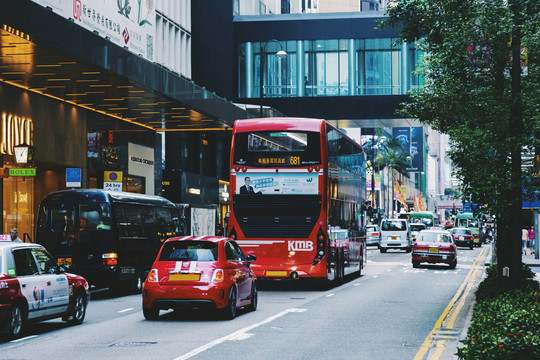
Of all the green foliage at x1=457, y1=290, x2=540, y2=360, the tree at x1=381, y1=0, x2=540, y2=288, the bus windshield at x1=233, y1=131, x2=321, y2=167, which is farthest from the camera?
the bus windshield at x1=233, y1=131, x2=321, y2=167

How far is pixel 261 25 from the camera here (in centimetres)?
5841

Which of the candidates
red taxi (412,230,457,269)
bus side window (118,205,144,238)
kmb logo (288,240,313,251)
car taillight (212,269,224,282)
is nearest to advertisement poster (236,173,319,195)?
kmb logo (288,240,313,251)

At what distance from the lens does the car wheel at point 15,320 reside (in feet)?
43.5

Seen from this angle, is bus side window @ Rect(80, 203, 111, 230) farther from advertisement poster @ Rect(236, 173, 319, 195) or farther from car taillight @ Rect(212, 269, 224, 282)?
car taillight @ Rect(212, 269, 224, 282)

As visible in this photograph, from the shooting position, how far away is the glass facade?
5712 centimetres

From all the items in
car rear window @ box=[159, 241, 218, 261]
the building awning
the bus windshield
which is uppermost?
the building awning

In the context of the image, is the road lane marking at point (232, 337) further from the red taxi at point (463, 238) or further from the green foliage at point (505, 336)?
the red taxi at point (463, 238)

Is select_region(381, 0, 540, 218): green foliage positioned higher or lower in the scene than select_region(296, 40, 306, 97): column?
lower

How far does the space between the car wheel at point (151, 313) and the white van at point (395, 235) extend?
43.8 m

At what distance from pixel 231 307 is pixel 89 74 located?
13916 mm

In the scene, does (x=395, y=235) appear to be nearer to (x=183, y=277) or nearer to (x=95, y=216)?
(x=95, y=216)

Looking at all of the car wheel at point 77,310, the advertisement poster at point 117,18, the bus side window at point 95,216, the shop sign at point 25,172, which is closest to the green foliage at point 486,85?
the car wheel at point 77,310

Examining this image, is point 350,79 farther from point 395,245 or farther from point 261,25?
point 395,245

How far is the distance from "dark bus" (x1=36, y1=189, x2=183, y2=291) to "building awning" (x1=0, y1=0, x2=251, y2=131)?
4219 millimetres
